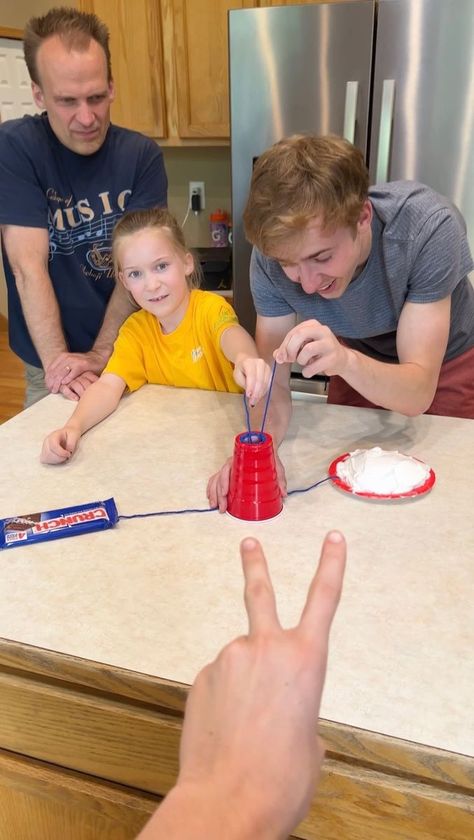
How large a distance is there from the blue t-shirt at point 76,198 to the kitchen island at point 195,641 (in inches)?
33.0

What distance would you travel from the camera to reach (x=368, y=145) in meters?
2.35

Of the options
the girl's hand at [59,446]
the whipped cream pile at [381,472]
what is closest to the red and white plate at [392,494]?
the whipped cream pile at [381,472]

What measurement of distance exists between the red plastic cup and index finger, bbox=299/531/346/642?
47cm

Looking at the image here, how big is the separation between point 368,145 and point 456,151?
1.01 ft

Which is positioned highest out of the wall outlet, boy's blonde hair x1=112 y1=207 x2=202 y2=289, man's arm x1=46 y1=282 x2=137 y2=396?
boy's blonde hair x1=112 y1=207 x2=202 y2=289

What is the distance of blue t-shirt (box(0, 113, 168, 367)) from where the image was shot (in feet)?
5.63

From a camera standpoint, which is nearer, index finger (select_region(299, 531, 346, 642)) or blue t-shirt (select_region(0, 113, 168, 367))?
index finger (select_region(299, 531, 346, 642))

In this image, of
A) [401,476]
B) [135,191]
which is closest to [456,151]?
[135,191]

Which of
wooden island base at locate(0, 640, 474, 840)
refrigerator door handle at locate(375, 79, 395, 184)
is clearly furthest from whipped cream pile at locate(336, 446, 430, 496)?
refrigerator door handle at locate(375, 79, 395, 184)

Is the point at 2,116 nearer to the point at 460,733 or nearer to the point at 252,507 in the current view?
the point at 252,507

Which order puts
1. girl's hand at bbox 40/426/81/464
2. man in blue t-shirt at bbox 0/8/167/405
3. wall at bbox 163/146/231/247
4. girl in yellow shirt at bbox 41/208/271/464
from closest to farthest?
girl's hand at bbox 40/426/81/464, girl in yellow shirt at bbox 41/208/271/464, man in blue t-shirt at bbox 0/8/167/405, wall at bbox 163/146/231/247

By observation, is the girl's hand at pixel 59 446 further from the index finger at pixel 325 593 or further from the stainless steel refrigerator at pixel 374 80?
the stainless steel refrigerator at pixel 374 80

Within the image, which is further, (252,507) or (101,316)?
(101,316)

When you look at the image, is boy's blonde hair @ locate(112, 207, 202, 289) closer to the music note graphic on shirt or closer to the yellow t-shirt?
the yellow t-shirt
